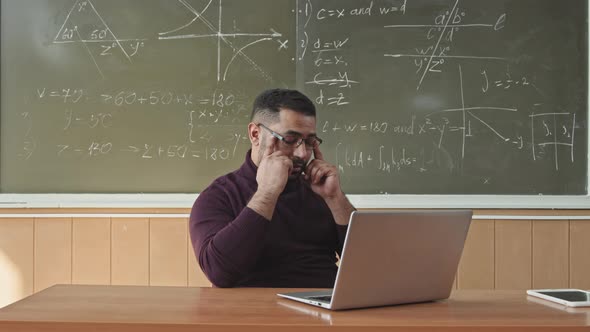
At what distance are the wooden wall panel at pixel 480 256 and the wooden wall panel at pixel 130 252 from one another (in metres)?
1.39

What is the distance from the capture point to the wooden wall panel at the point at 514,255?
10.0 ft

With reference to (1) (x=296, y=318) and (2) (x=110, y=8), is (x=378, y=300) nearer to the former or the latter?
(1) (x=296, y=318)

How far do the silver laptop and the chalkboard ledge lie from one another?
147 centimetres

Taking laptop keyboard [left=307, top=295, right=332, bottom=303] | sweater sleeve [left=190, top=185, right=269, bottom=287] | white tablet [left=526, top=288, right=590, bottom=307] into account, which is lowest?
white tablet [left=526, top=288, right=590, bottom=307]

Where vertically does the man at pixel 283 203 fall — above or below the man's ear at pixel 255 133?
below

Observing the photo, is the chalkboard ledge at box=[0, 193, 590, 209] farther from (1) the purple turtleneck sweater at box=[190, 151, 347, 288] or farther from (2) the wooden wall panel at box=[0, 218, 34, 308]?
(1) the purple turtleneck sweater at box=[190, 151, 347, 288]

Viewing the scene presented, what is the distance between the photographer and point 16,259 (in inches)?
124

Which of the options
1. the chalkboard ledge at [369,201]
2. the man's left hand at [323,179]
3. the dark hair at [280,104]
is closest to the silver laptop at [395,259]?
the man's left hand at [323,179]

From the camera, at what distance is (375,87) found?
3.09m

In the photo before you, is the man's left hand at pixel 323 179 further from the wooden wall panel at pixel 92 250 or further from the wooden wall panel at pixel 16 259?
the wooden wall panel at pixel 16 259

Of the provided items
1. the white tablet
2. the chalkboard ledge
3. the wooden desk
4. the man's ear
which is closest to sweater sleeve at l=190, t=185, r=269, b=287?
Answer: the wooden desk

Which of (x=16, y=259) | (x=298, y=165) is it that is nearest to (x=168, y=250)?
(x=16, y=259)

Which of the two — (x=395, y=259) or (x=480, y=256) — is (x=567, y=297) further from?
(x=480, y=256)

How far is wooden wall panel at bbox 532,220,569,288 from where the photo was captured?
3041mm
